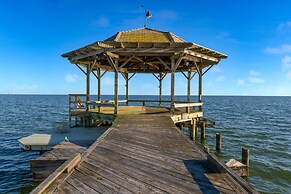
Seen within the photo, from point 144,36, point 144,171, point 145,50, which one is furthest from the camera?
point 144,36

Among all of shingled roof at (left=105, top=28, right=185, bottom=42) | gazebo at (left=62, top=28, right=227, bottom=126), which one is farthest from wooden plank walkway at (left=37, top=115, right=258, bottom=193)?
shingled roof at (left=105, top=28, right=185, bottom=42)

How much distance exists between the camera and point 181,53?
11.3 meters

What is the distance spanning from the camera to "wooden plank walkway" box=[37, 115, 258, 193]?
12.0ft

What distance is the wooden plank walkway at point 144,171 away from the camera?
144 inches

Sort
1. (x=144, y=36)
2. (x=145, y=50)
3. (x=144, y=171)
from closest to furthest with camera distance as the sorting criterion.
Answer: (x=144, y=171) → (x=145, y=50) → (x=144, y=36)

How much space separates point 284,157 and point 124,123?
11965 mm

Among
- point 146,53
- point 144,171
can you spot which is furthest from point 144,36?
point 144,171

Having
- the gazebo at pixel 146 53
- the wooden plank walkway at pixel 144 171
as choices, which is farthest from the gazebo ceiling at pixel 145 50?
the wooden plank walkway at pixel 144 171

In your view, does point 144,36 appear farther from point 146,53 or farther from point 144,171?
point 144,171

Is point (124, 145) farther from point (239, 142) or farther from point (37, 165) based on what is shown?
point (239, 142)

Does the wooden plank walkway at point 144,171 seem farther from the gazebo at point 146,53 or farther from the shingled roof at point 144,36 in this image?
the shingled roof at point 144,36

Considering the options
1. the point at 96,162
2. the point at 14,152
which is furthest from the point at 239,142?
the point at 14,152

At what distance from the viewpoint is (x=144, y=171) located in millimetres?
4371

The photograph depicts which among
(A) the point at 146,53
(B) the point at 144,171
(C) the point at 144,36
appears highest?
(C) the point at 144,36
